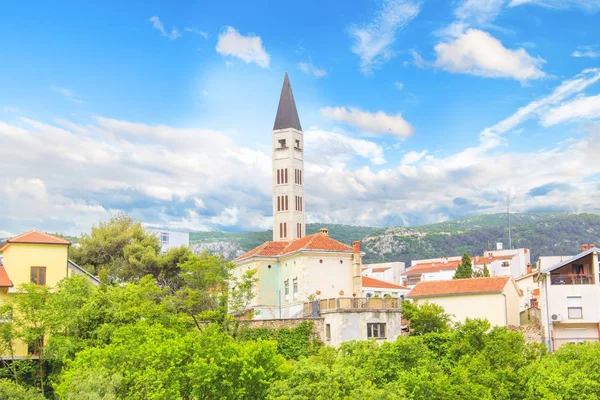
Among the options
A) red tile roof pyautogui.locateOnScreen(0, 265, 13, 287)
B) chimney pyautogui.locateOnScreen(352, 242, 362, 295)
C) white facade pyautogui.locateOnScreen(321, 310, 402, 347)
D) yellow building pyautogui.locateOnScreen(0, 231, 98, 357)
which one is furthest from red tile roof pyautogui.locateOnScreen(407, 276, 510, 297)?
red tile roof pyautogui.locateOnScreen(0, 265, 13, 287)

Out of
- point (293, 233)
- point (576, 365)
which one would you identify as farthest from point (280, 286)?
point (576, 365)

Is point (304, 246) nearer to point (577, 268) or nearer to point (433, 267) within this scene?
point (577, 268)

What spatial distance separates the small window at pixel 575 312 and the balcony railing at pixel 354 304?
→ 1331cm

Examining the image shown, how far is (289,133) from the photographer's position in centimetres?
8038

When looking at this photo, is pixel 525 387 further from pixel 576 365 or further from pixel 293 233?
pixel 293 233

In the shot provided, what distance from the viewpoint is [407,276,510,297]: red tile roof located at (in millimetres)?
57219

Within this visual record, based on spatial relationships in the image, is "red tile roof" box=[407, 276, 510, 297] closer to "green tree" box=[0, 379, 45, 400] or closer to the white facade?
the white facade

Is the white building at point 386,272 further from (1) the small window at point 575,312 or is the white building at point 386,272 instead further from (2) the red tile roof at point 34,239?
(2) the red tile roof at point 34,239

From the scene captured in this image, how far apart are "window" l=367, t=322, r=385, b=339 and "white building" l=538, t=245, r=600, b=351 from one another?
1285cm

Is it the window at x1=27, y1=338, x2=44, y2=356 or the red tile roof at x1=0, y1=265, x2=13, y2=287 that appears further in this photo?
the red tile roof at x1=0, y1=265, x2=13, y2=287

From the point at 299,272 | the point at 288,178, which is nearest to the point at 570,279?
the point at 299,272

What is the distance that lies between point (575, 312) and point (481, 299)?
7.37m

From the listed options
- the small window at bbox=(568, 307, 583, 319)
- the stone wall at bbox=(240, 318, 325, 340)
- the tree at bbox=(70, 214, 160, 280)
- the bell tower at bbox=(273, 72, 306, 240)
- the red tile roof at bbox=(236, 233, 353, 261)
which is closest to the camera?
the stone wall at bbox=(240, 318, 325, 340)

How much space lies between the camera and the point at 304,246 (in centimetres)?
5772
